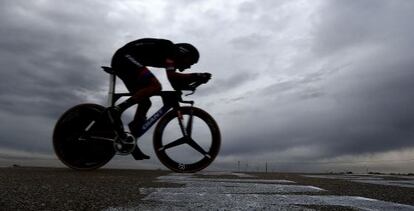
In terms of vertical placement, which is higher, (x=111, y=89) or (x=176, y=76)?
(x=176, y=76)

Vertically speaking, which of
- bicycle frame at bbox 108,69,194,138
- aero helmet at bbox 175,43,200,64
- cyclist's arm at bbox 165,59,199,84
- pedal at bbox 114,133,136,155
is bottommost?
pedal at bbox 114,133,136,155

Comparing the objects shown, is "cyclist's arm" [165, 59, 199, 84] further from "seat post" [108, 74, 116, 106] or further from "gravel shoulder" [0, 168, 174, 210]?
"gravel shoulder" [0, 168, 174, 210]

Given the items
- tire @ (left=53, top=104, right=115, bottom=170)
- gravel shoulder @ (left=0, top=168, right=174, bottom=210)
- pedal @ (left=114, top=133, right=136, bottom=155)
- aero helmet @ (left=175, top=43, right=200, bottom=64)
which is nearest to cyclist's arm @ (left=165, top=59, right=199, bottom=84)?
aero helmet @ (left=175, top=43, right=200, bottom=64)

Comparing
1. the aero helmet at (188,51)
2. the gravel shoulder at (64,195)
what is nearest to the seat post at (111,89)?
the aero helmet at (188,51)

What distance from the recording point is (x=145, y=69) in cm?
736

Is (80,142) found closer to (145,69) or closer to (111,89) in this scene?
(111,89)

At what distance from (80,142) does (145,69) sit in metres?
1.65

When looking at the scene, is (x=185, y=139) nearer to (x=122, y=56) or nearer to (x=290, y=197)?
(x=122, y=56)

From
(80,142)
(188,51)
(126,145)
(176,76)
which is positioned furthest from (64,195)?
(188,51)

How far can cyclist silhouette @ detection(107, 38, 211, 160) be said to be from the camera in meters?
7.30

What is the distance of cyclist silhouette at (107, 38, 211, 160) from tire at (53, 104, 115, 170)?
1.21 feet

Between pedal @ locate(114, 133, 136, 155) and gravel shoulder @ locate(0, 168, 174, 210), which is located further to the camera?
pedal @ locate(114, 133, 136, 155)

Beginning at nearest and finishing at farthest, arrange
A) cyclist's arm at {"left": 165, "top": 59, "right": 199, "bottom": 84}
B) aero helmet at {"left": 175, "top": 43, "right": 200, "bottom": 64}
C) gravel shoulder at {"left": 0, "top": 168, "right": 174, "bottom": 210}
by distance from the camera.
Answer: gravel shoulder at {"left": 0, "top": 168, "right": 174, "bottom": 210}
cyclist's arm at {"left": 165, "top": 59, "right": 199, "bottom": 84}
aero helmet at {"left": 175, "top": 43, "right": 200, "bottom": 64}

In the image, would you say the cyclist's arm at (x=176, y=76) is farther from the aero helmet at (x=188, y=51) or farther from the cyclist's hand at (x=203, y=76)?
the aero helmet at (x=188, y=51)
